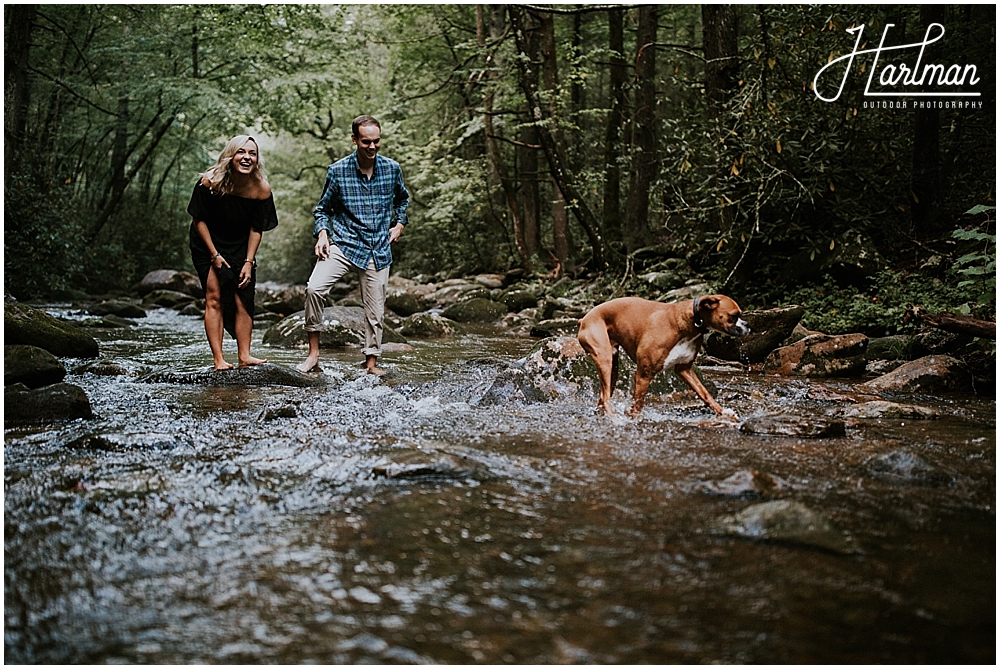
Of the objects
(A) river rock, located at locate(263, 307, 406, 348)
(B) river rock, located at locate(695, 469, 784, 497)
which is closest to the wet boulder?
(A) river rock, located at locate(263, 307, 406, 348)

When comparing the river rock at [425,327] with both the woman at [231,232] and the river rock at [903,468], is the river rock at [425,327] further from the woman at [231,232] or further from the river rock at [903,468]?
the river rock at [903,468]

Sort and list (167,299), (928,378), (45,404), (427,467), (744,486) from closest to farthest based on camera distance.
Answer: (744,486), (427,467), (45,404), (928,378), (167,299)

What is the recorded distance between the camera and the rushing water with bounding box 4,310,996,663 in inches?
84.7

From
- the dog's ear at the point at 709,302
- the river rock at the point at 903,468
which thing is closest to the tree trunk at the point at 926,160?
the dog's ear at the point at 709,302

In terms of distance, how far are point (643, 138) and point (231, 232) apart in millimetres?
13617

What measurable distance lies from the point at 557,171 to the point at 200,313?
9820 mm

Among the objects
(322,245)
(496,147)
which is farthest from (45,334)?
(496,147)

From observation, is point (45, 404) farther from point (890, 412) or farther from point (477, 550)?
point (890, 412)

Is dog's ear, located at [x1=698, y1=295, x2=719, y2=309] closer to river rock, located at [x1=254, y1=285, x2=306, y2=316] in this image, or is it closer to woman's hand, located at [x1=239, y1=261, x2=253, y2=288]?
woman's hand, located at [x1=239, y1=261, x2=253, y2=288]

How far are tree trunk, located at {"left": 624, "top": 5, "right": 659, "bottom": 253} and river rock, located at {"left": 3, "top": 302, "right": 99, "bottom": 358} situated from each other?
11.3 metres

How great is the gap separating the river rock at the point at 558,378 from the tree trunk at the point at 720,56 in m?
6.07

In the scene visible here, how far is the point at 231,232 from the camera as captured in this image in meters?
7.37

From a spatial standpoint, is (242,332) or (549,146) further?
(549,146)

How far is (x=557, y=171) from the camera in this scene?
14.2m
